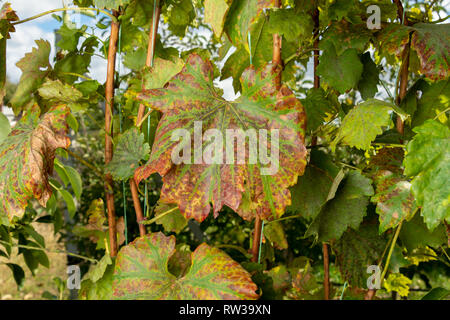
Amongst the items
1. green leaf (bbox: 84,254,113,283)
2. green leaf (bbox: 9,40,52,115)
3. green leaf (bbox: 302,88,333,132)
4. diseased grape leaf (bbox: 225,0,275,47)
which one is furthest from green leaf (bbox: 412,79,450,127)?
green leaf (bbox: 9,40,52,115)

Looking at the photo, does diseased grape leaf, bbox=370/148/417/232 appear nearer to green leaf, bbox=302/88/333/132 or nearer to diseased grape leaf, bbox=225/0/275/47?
green leaf, bbox=302/88/333/132

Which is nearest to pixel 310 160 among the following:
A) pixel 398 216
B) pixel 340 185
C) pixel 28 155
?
pixel 340 185

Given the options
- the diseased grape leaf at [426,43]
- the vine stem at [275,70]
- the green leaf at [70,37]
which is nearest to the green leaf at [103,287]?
the vine stem at [275,70]

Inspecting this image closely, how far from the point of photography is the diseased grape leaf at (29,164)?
0.74m

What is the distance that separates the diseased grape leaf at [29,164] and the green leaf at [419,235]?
748 millimetres

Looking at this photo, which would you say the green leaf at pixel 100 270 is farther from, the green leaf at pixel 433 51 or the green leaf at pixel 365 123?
the green leaf at pixel 433 51

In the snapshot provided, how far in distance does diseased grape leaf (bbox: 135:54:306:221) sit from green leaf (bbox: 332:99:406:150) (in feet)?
0.46

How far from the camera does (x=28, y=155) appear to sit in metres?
0.75

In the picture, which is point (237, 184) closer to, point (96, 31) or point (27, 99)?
point (27, 99)

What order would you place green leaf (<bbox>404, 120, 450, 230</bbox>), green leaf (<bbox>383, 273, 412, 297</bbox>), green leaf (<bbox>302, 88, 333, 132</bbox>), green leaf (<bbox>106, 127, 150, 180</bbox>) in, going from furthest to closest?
1. green leaf (<bbox>383, 273, 412, 297</bbox>)
2. green leaf (<bbox>302, 88, 333, 132</bbox>)
3. green leaf (<bbox>106, 127, 150, 180</bbox>)
4. green leaf (<bbox>404, 120, 450, 230</bbox>)

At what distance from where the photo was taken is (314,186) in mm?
905

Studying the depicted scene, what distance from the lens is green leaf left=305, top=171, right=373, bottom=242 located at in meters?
0.80

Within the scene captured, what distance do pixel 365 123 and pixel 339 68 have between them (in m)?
0.21

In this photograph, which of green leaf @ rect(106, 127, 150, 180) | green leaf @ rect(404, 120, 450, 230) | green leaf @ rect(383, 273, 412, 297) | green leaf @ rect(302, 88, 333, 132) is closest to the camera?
green leaf @ rect(404, 120, 450, 230)
